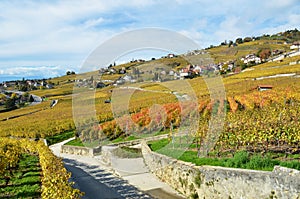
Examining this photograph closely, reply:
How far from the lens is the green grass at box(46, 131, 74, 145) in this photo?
96.7 feet

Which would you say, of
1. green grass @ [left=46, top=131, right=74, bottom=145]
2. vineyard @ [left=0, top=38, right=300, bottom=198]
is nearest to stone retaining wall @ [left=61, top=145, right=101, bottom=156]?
vineyard @ [left=0, top=38, right=300, bottom=198]

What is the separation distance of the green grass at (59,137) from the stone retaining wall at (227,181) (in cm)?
1896

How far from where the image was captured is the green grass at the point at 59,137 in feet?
96.7

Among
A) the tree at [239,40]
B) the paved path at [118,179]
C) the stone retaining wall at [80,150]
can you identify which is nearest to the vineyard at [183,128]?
the stone retaining wall at [80,150]

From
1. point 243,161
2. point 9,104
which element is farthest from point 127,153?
point 9,104

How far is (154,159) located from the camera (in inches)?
569

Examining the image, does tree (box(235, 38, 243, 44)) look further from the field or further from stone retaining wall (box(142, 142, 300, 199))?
stone retaining wall (box(142, 142, 300, 199))

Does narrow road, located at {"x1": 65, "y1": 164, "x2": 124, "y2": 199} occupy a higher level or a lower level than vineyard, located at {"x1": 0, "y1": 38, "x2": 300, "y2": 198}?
lower

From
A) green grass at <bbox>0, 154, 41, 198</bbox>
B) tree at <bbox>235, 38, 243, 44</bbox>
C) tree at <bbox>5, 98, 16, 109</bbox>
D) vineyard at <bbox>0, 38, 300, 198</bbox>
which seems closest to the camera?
vineyard at <bbox>0, 38, 300, 198</bbox>

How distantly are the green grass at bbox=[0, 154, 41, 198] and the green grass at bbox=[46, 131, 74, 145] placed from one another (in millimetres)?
11564

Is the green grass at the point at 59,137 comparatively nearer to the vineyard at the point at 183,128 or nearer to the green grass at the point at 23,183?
the vineyard at the point at 183,128

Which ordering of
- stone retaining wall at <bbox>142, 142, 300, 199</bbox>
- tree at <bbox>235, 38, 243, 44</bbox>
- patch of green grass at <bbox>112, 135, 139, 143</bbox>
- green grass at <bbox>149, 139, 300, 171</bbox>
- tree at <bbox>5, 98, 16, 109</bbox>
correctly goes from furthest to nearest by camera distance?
tree at <bbox>235, 38, 243, 44</bbox>
tree at <bbox>5, 98, 16, 109</bbox>
patch of green grass at <bbox>112, 135, 139, 143</bbox>
green grass at <bbox>149, 139, 300, 171</bbox>
stone retaining wall at <bbox>142, 142, 300, 199</bbox>

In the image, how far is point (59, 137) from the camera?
30672 millimetres

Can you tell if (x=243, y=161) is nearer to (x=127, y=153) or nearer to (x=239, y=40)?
(x=127, y=153)
